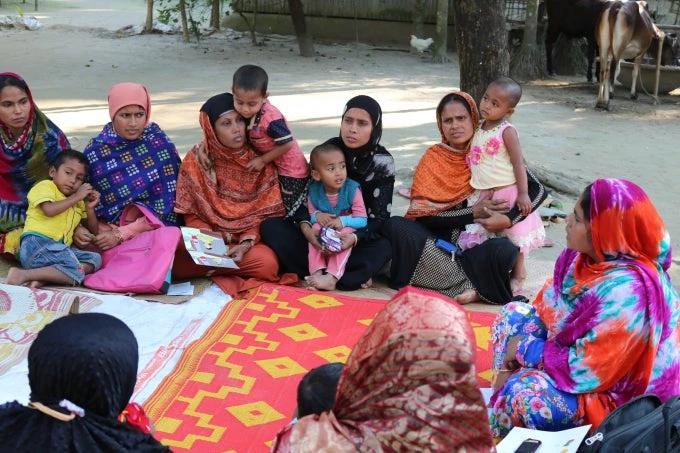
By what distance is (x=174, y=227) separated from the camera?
4.29 metres

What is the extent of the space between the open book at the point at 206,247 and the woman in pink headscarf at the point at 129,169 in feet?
0.84

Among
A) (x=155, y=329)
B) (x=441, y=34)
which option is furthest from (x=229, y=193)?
(x=441, y=34)

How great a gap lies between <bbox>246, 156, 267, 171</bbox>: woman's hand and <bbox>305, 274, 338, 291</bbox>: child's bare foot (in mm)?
722

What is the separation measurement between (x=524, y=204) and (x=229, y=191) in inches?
68.0

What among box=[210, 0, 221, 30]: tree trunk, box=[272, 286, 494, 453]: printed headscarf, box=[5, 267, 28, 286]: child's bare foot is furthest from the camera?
box=[210, 0, 221, 30]: tree trunk

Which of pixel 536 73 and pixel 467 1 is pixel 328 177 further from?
pixel 536 73

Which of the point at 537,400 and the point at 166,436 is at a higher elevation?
the point at 537,400

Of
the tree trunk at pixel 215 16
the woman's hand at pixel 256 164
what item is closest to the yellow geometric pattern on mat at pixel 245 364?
the woman's hand at pixel 256 164

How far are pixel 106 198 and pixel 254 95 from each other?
1075 mm

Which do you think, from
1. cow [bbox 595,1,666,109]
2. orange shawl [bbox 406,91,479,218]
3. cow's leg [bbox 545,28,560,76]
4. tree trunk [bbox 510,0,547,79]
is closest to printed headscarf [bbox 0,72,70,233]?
orange shawl [bbox 406,91,479,218]

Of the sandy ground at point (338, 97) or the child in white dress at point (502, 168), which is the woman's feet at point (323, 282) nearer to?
the child in white dress at point (502, 168)

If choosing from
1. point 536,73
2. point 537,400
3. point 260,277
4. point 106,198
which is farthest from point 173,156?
point 536,73

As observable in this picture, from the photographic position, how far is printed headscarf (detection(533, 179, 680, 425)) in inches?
98.8

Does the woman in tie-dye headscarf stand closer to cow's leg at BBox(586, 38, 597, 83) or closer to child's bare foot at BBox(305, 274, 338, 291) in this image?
child's bare foot at BBox(305, 274, 338, 291)
